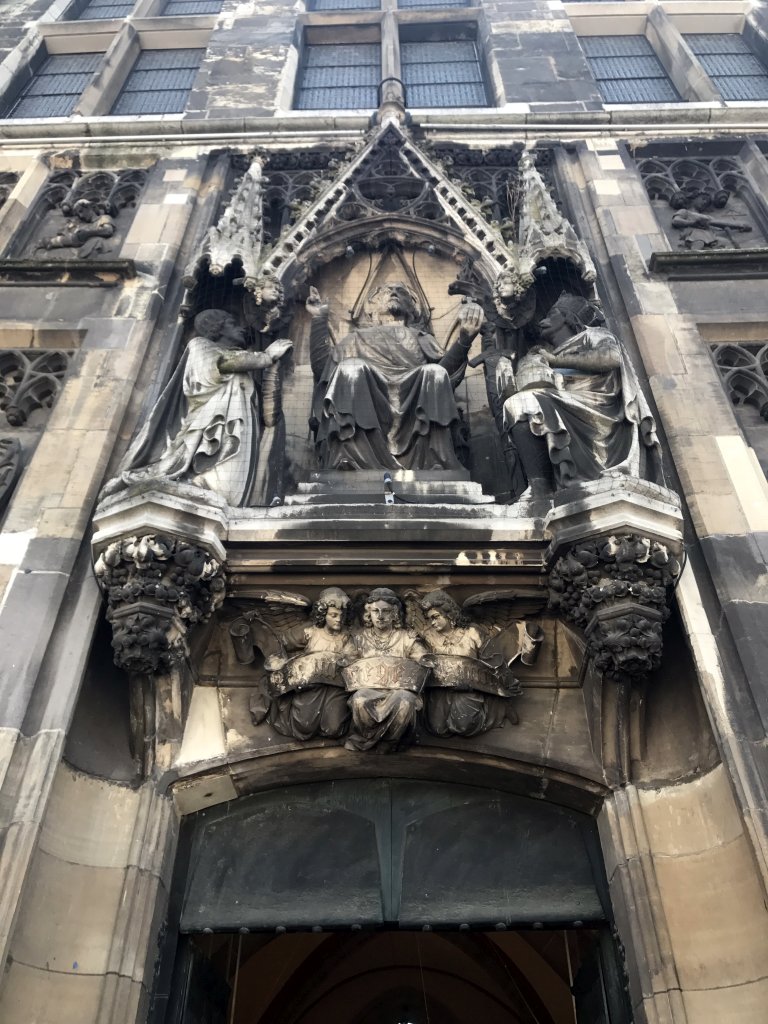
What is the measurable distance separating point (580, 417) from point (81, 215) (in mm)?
7004

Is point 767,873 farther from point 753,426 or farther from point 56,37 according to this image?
point 56,37

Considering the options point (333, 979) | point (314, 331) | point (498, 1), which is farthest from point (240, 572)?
Result: point (498, 1)

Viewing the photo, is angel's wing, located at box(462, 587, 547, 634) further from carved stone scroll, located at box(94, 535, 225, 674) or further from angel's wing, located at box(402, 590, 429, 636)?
carved stone scroll, located at box(94, 535, 225, 674)

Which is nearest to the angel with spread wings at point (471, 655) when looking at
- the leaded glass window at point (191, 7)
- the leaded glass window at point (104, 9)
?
the leaded glass window at point (191, 7)

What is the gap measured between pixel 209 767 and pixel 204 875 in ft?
2.39

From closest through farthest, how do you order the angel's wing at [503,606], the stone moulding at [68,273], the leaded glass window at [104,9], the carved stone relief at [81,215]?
the angel's wing at [503,606] < the stone moulding at [68,273] < the carved stone relief at [81,215] < the leaded glass window at [104,9]

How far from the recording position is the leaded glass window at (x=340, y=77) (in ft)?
46.6

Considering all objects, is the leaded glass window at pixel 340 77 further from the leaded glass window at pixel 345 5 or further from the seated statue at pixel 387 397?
the seated statue at pixel 387 397

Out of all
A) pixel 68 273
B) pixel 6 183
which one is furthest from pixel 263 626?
pixel 6 183

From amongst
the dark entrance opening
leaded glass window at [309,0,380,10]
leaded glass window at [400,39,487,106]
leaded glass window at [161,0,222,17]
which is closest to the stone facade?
the dark entrance opening

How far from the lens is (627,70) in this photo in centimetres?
1461

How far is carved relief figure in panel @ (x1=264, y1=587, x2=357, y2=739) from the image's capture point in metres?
6.18

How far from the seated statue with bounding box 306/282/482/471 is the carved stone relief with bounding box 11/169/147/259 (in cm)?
345

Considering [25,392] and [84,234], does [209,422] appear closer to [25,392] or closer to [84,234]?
[25,392]
